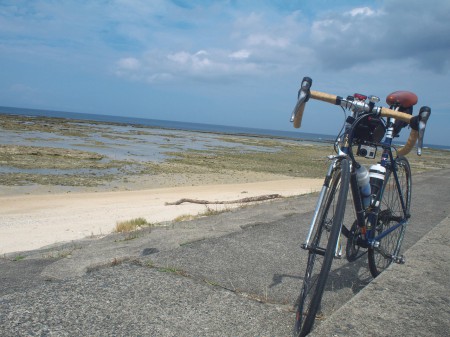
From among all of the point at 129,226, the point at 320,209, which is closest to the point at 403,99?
the point at 320,209

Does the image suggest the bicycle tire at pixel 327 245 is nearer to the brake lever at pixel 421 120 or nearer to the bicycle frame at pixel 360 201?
the bicycle frame at pixel 360 201

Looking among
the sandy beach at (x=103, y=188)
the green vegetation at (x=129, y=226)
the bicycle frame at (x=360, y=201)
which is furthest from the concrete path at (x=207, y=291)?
the sandy beach at (x=103, y=188)

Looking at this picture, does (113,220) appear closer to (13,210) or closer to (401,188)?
(13,210)

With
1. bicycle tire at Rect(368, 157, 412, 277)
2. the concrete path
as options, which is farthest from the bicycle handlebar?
the concrete path

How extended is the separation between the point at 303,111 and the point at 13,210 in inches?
416

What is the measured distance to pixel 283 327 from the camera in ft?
8.68

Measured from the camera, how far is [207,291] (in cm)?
305

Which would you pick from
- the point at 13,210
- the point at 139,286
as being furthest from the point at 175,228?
the point at 13,210

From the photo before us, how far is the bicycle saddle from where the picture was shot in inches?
145

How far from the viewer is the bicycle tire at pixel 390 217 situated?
3787 mm

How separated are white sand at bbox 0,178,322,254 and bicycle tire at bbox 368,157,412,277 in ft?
17.8

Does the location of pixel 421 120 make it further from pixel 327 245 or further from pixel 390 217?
pixel 327 245

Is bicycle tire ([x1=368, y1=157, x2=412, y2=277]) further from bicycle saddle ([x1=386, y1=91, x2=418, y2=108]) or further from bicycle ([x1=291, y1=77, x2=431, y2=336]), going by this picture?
bicycle saddle ([x1=386, y1=91, x2=418, y2=108])

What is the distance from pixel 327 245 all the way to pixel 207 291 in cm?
105
